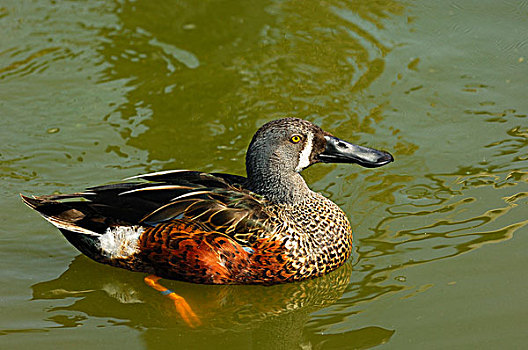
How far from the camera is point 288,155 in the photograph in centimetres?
614


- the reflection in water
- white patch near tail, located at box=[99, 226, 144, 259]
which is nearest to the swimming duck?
white patch near tail, located at box=[99, 226, 144, 259]

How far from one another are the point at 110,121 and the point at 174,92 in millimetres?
917

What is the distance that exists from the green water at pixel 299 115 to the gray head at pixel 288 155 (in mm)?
736

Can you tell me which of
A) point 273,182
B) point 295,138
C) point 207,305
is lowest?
point 207,305

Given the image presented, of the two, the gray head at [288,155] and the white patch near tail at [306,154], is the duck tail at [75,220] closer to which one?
the gray head at [288,155]

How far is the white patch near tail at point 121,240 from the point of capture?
597 cm

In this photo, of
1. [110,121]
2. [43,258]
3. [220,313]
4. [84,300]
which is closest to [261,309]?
[220,313]

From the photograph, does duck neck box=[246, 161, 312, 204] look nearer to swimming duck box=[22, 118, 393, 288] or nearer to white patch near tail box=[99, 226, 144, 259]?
swimming duck box=[22, 118, 393, 288]

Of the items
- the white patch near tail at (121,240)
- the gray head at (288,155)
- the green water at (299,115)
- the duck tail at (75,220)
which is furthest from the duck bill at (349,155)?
the duck tail at (75,220)

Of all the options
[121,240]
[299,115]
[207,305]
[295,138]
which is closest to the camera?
[207,305]

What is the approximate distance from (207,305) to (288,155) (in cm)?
139

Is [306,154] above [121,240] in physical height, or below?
above

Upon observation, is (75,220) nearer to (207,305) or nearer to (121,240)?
(121,240)

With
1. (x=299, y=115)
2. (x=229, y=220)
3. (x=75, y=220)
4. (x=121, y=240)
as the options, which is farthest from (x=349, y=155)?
(x=75, y=220)
